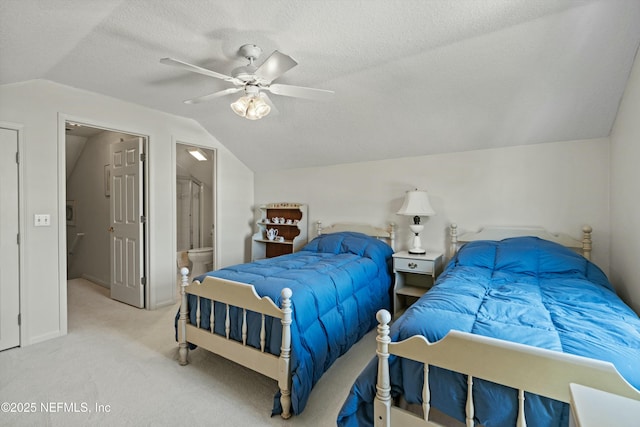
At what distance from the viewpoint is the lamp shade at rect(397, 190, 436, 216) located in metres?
3.11

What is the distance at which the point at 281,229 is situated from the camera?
4.58 metres

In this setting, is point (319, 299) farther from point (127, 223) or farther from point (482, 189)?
point (127, 223)

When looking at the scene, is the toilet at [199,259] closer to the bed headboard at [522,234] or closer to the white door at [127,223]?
the white door at [127,223]

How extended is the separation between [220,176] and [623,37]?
4.15 m

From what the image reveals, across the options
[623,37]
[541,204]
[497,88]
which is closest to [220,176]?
[497,88]

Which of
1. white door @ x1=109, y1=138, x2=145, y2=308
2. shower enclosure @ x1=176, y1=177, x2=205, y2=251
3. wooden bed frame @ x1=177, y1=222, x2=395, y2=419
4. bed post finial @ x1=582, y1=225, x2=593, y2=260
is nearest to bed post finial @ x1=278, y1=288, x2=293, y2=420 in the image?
wooden bed frame @ x1=177, y1=222, x2=395, y2=419

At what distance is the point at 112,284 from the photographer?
12.6 feet

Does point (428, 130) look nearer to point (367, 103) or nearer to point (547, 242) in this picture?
point (367, 103)

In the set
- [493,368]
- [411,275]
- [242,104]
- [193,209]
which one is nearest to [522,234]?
[411,275]

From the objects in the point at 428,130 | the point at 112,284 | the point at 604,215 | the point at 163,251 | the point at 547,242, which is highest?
the point at 428,130

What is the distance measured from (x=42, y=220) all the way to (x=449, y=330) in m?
3.40

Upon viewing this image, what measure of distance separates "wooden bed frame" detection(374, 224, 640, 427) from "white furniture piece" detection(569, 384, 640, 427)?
267 mm

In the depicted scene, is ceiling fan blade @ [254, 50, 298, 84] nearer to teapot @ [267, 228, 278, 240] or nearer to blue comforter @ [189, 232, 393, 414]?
blue comforter @ [189, 232, 393, 414]

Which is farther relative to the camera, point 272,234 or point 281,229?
point 281,229
